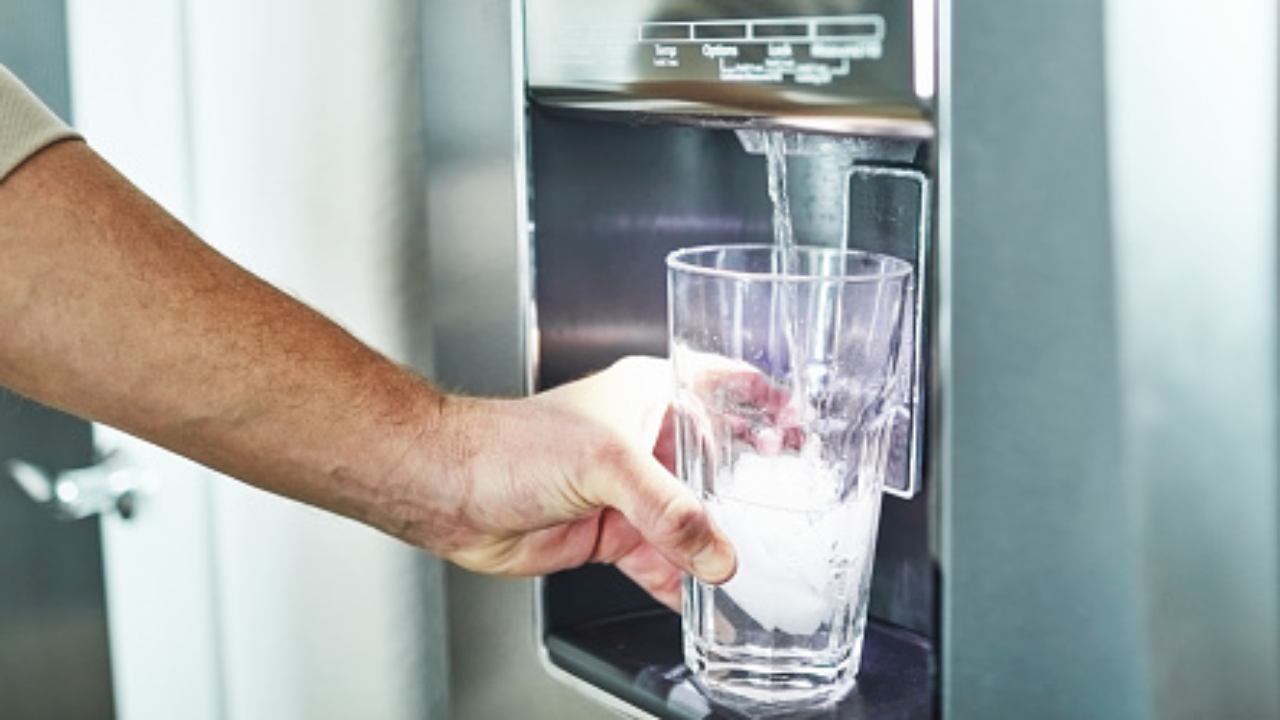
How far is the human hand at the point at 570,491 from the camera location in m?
0.85

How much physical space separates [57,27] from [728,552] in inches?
32.8

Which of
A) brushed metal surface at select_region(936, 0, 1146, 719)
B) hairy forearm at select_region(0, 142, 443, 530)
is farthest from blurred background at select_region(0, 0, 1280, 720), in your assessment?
hairy forearm at select_region(0, 142, 443, 530)

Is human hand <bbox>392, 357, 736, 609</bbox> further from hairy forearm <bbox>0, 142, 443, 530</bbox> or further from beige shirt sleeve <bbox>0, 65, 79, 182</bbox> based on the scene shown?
beige shirt sleeve <bbox>0, 65, 79, 182</bbox>

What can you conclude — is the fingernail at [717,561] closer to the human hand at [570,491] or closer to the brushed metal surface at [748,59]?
the human hand at [570,491]

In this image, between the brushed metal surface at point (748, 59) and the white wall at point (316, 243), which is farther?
the white wall at point (316, 243)

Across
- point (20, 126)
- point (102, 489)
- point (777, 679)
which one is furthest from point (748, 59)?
point (102, 489)

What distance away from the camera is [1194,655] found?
2.21 feet

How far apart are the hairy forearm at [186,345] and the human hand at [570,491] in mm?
24

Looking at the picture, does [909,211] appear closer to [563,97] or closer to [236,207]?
[563,97]

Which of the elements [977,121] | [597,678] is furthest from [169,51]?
[977,121]

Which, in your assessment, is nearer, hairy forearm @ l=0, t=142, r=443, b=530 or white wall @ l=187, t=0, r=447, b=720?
hairy forearm @ l=0, t=142, r=443, b=530

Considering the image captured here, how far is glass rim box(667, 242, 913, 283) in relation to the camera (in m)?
0.81

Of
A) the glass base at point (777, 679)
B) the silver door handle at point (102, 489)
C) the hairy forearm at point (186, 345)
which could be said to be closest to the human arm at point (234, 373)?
the hairy forearm at point (186, 345)

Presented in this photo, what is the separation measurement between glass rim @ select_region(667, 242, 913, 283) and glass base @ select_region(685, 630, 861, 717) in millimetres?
172
